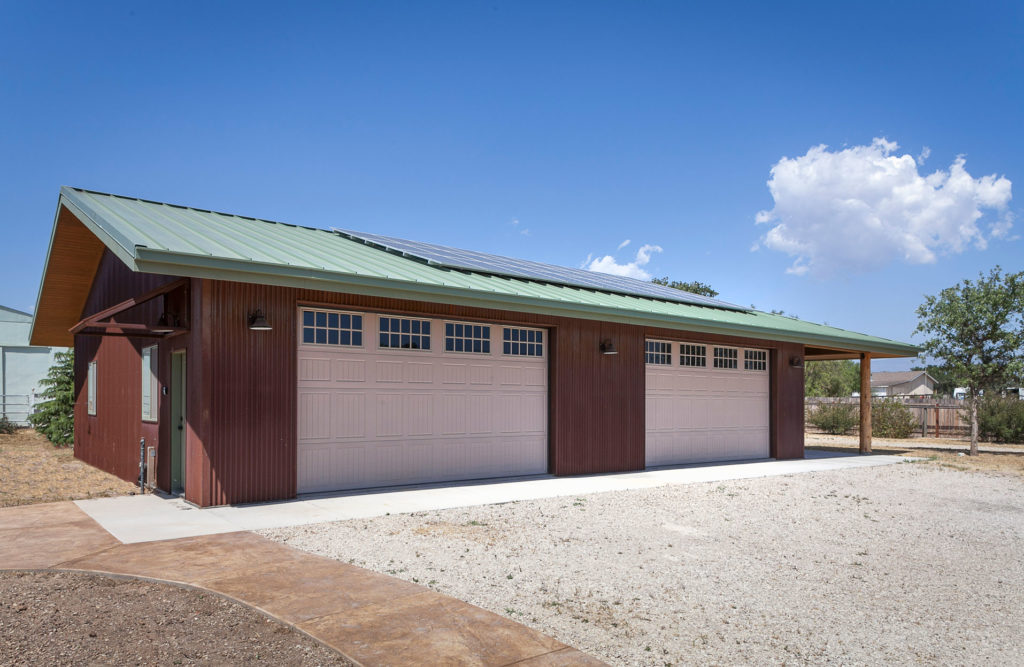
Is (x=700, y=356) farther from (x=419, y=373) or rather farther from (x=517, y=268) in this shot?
(x=419, y=373)

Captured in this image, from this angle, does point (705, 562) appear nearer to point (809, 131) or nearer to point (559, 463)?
point (559, 463)

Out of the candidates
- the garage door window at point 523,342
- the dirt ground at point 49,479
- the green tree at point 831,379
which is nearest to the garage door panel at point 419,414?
the garage door window at point 523,342

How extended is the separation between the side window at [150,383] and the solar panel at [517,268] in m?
4.03

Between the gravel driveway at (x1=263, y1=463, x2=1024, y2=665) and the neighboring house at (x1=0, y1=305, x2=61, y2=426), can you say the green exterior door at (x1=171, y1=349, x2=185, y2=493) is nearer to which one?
the gravel driveway at (x1=263, y1=463, x2=1024, y2=665)

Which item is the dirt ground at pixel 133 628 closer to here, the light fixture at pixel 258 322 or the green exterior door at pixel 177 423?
the light fixture at pixel 258 322

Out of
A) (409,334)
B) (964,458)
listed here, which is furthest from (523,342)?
(964,458)

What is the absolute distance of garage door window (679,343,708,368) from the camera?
14836 millimetres

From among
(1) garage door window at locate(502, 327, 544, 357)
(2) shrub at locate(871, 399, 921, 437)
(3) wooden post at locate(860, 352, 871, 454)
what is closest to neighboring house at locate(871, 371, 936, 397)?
(2) shrub at locate(871, 399, 921, 437)

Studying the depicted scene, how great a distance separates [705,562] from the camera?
643 centimetres

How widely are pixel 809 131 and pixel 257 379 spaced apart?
43.9ft

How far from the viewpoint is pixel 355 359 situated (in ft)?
32.8

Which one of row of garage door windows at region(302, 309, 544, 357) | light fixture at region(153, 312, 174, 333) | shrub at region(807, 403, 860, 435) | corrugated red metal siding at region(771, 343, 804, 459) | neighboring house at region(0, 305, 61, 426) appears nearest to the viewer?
light fixture at region(153, 312, 174, 333)

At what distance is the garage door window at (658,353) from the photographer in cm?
1412

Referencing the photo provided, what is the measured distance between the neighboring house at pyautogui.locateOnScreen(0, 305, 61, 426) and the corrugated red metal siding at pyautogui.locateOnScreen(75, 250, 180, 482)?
14.8m
